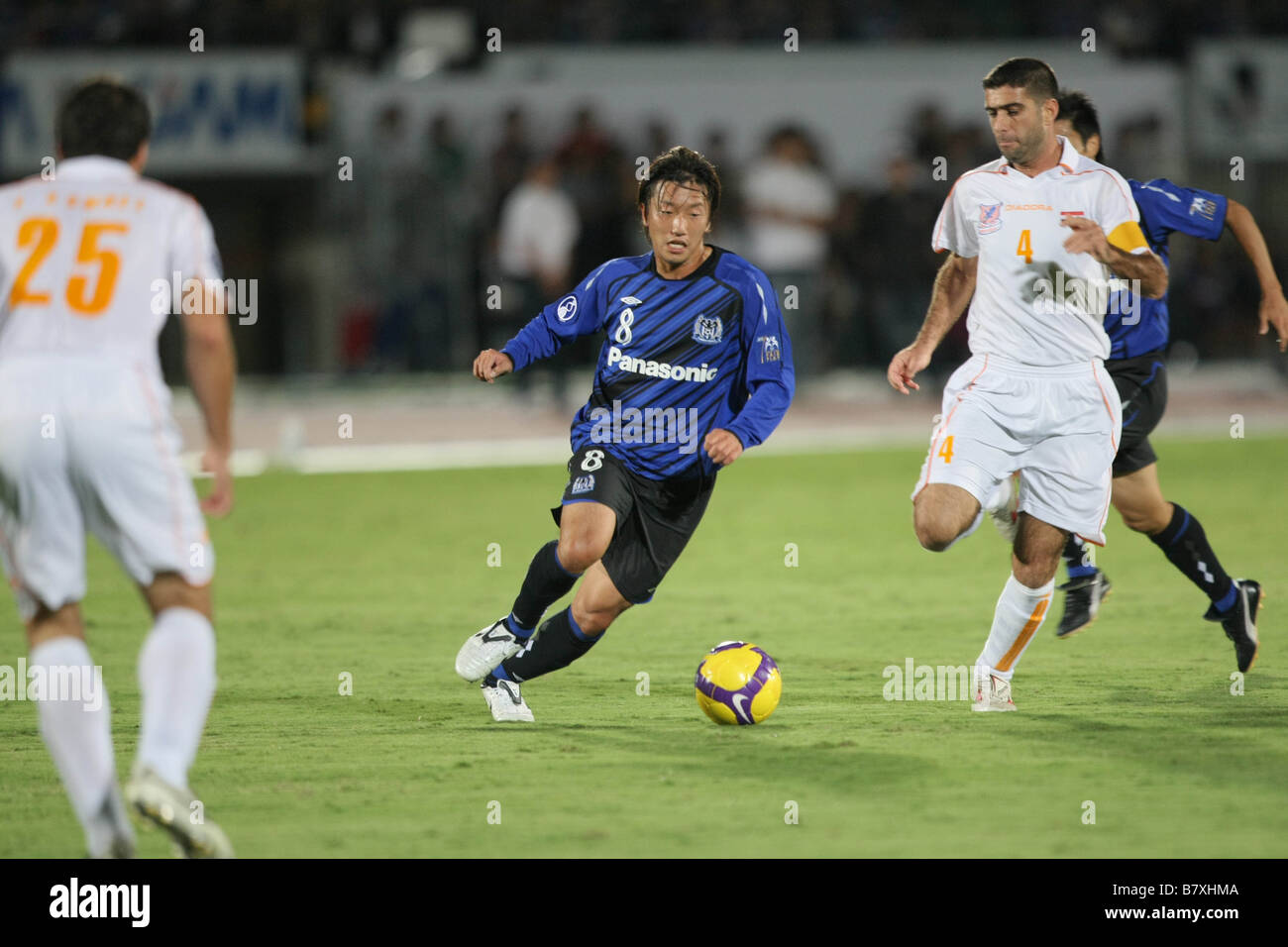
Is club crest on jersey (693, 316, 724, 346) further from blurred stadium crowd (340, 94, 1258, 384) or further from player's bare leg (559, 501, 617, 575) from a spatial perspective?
blurred stadium crowd (340, 94, 1258, 384)

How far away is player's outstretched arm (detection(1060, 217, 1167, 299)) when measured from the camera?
6133mm

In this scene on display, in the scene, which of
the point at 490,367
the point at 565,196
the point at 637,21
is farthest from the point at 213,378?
the point at 637,21

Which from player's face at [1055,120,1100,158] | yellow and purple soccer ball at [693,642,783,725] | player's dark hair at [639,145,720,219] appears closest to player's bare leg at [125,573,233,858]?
yellow and purple soccer ball at [693,642,783,725]

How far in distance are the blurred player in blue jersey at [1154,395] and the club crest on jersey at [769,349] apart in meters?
1.71

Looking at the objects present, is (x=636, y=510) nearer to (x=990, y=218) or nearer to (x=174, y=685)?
(x=990, y=218)

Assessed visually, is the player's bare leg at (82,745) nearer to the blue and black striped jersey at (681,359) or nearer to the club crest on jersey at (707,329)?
the blue and black striped jersey at (681,359)

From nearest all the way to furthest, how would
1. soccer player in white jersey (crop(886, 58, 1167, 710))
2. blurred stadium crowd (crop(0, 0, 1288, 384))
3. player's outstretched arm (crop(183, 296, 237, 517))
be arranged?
player's outstretched arm (crop(183, 296, 237, 517)) → soccer player in white jersey (crop(886, 58, 1167, 710)) → blurred stadium crowd (crop(0, 0, 1288, 384))

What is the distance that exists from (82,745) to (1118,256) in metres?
3.90

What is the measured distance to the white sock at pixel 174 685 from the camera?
455cm

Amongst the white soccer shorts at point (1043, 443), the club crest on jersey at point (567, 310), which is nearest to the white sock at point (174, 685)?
the club crest on jersey at point (567, 310)

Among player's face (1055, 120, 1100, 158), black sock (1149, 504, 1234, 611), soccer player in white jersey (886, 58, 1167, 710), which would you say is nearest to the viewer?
soccer player in white jersey (886, 58, 1167, 710)

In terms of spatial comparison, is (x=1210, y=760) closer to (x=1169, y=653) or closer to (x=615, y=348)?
(x=1169, y=653)

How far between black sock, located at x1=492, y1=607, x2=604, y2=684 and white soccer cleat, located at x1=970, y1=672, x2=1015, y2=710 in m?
1.47

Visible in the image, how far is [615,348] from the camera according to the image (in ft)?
22.1
